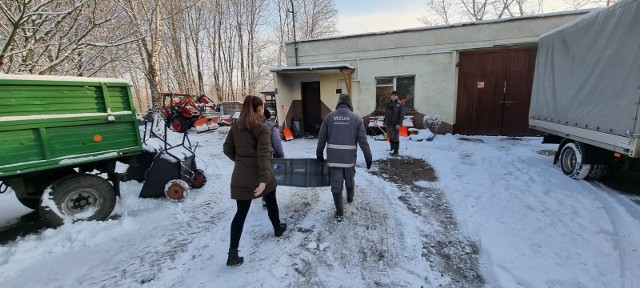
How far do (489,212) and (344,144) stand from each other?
2.36 metres

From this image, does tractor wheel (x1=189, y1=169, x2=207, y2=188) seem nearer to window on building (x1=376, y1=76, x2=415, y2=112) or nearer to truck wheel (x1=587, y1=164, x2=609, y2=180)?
truck wheel (x1=587, y1=164, x2=609, y2=180)


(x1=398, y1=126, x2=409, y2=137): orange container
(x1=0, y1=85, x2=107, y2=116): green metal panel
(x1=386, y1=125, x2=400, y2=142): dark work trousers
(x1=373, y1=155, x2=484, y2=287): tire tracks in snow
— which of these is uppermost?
Answer: (x1=0, y1=85, x2=107, y2=116): green metal panel

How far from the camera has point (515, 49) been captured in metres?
9.53

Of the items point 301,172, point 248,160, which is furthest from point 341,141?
point 248,160

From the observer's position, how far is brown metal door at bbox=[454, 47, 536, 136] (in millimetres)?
9609

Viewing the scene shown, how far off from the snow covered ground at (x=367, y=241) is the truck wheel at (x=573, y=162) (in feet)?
0.63

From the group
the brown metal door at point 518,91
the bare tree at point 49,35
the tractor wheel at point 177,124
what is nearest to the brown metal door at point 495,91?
the brown metal door at point 518,91

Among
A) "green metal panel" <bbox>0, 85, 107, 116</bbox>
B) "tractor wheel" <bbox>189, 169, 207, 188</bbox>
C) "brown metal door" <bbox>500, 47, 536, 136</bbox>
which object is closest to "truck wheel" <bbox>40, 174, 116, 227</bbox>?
"green metal panel" <bbox>0, 85, 107, 116</bbox>

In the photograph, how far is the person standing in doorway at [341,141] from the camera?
3.76 meters

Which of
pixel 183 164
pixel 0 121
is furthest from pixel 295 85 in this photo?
pixel 0 121

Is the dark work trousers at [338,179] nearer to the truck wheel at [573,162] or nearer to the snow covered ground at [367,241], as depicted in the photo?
the snow covered ground at [367,241]

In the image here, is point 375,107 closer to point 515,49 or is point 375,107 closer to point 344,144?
point 515,49

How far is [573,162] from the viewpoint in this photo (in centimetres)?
536

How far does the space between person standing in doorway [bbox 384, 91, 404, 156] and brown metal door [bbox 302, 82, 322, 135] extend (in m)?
4.54
